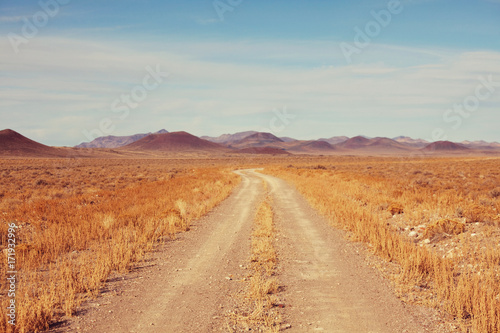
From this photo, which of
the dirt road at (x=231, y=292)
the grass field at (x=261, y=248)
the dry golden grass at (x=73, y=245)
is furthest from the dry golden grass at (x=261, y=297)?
the dry golden grass at (x=73, y=245)

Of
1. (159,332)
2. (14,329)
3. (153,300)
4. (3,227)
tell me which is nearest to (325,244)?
(153,300)

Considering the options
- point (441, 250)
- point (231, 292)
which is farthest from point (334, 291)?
point (441, 250)

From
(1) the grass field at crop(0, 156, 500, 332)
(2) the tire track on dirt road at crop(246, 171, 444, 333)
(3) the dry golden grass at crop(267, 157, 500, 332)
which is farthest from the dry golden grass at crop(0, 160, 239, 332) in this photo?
(3) the dry golden grass at crop(267, 157, 500, 332)

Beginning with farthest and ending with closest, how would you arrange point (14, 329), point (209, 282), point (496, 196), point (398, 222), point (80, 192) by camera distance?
point (80, 192), point (496, 196), point (398, 222), point (209, 282), point (14, 329)

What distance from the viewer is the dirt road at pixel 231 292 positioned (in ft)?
16.7

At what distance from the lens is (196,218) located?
1453 centimetres

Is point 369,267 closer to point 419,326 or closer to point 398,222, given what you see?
point 419,326

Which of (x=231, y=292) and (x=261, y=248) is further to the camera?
(x=261, y=248)

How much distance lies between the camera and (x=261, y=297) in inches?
238

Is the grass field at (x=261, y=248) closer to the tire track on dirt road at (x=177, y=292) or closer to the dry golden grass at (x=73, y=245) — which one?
the dry golden grass at (x=73, y=245)

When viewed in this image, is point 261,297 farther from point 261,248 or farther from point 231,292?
point 261,248

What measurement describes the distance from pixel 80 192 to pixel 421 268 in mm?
21861

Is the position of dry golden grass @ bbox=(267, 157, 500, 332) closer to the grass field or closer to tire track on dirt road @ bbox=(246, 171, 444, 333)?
the grass field

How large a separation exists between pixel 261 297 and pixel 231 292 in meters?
0.66
